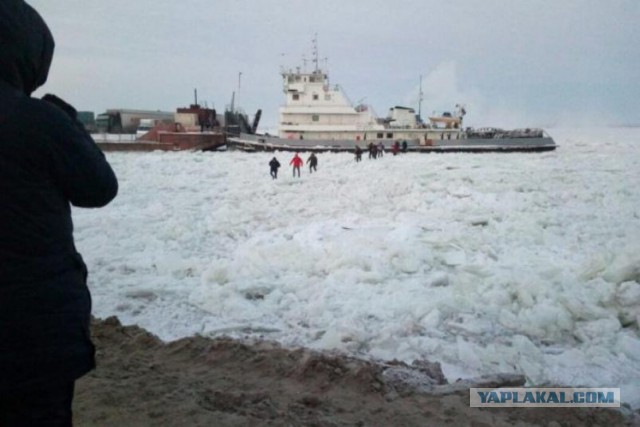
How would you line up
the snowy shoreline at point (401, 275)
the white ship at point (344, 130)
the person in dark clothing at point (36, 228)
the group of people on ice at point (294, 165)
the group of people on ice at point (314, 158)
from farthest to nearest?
the white ship at point (344, 130) < the group of people on ice at point (314, 158) < the group of people on ice at point (294, 165) < the snowy shoreline at point (401, 275) < the person in dark clothing at point (36, 228)

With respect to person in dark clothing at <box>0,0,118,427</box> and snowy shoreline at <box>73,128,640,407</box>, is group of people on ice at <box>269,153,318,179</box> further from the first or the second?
person in dark clothing at <box>0,0,118,427</box>

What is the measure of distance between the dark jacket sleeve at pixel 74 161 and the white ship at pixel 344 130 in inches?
1279

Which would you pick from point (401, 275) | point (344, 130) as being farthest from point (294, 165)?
point (344, 130)

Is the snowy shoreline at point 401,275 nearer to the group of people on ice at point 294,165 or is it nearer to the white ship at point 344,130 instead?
the group of people on ice at point 294,165

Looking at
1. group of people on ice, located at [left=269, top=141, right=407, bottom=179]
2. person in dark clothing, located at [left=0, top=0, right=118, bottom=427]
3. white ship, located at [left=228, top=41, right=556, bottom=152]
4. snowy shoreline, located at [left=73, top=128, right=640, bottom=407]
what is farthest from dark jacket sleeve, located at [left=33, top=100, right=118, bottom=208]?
white ship, located at [left=228, top=41, right=556, bottom=152]

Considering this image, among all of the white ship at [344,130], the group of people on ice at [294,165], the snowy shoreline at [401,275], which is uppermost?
the white ship at [344,130]

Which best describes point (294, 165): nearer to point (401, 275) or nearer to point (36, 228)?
point (401, 275)

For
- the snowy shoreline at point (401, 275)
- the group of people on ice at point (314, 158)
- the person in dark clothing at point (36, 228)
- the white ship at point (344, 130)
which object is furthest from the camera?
the white ship at point (344, 130)

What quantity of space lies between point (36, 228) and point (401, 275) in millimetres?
5711

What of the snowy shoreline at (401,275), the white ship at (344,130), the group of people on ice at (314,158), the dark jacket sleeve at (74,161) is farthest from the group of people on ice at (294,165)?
the dark jacket sleeve at (74,161)

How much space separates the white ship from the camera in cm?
3409

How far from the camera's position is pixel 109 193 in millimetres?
1707

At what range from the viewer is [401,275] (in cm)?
680

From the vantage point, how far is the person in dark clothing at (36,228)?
146cm
